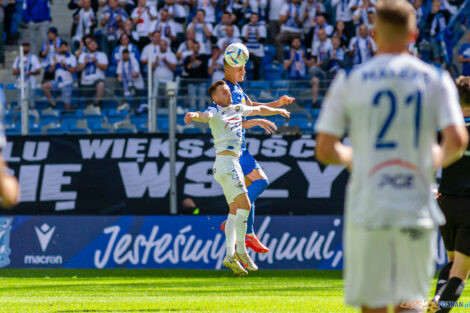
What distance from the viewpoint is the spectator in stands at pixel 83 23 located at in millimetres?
22281

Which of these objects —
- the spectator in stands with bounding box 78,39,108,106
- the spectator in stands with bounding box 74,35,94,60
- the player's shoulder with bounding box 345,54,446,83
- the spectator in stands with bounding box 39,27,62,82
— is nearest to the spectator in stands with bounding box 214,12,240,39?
the spectator in stands with bounding box 78,39,108,106

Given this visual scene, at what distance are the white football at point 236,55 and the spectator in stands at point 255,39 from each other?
862 centimetres

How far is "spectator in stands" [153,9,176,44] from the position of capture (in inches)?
853

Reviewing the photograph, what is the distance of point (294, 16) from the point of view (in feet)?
71.5

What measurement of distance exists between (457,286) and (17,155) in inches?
484

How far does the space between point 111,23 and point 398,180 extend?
60.9 ft

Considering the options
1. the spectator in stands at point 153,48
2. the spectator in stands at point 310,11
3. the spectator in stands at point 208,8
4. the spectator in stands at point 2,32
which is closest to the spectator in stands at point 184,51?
the spectator in stands at point 153,48

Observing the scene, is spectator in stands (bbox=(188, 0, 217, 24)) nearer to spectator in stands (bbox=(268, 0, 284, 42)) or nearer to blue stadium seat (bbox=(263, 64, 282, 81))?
spectator in stands (bbox=(268, 0, 284, 42))

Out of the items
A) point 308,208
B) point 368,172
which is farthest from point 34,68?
point 368,172

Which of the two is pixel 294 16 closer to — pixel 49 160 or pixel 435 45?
pixel 435 45

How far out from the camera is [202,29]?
21.5 m

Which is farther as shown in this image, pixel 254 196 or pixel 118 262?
pixel 118 262

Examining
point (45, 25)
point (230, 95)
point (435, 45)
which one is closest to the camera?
point (230, 95)

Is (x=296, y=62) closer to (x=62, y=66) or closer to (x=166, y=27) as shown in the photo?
(x=166, y=27)
